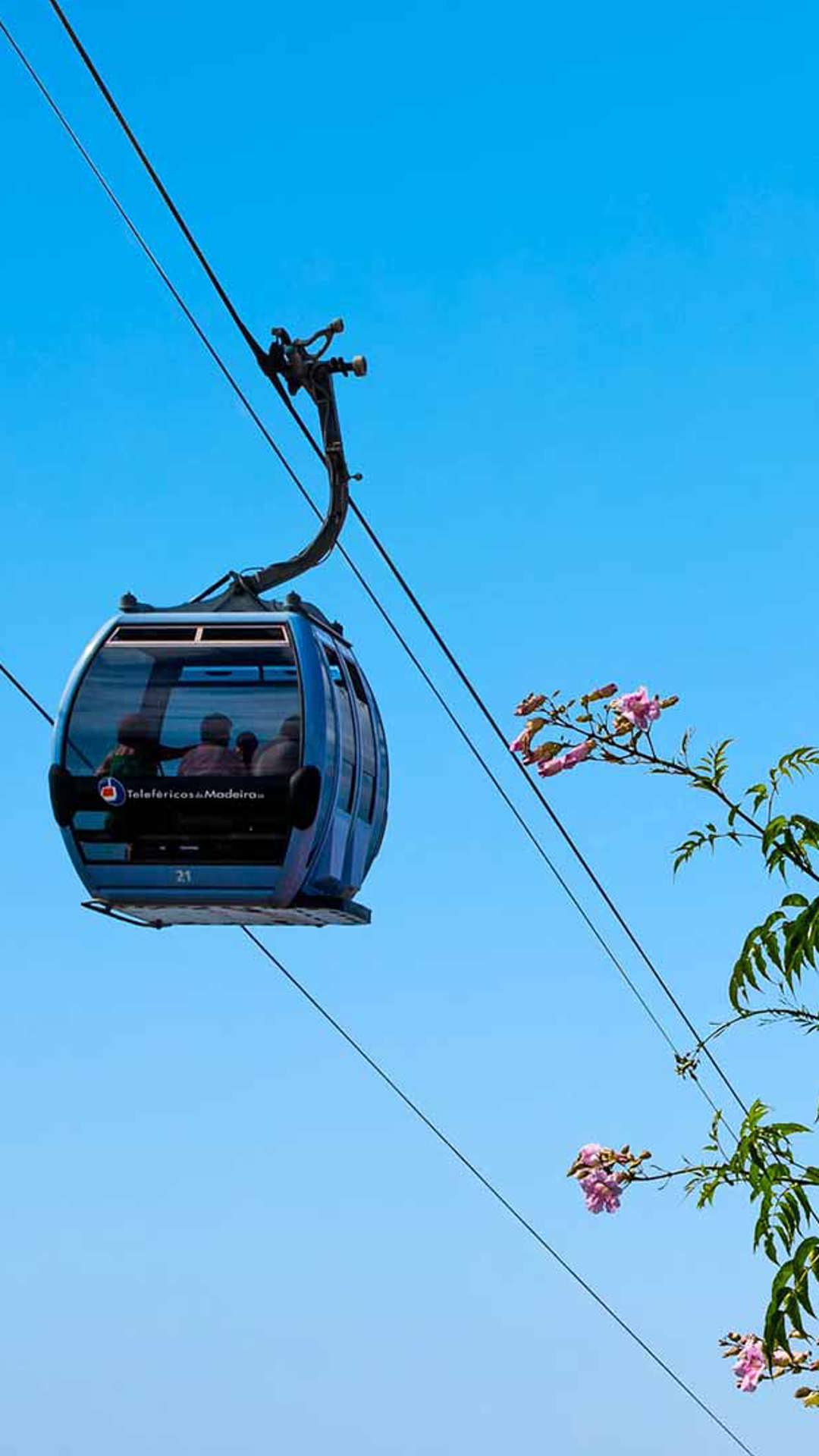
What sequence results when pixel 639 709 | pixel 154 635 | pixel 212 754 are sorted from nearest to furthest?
pixel 639 709, pixel 212 754, pixel 154 635

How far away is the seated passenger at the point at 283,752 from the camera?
13250mm

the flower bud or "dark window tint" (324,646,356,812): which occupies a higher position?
"dark window tint" (324,646,356,812)

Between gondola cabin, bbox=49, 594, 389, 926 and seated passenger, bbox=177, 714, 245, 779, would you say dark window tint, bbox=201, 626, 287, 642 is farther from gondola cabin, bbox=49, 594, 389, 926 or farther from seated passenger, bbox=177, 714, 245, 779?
seated passenger, bbox=177, 714, 245, 779

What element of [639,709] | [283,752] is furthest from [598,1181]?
[283,752]

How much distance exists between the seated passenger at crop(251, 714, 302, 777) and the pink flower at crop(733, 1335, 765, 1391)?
17.8 ft

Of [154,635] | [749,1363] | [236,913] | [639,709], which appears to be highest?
[154,635]

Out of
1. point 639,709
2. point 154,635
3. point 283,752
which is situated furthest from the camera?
point 154,635

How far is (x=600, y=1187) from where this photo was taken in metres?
8.28

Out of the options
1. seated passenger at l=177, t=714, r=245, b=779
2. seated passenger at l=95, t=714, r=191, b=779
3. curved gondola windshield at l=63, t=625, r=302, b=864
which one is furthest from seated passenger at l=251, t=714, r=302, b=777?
seated passenger at l=95, t=714, r=191, b=779

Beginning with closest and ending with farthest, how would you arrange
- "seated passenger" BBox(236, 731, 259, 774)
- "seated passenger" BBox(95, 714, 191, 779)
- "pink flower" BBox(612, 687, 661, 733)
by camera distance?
"pink flower" BBox(612, 687, 661, 733) < "seated passenger" BBox(236, 731, 259, 774) < "seated passenger" BBox(95, 714, 191, 779)

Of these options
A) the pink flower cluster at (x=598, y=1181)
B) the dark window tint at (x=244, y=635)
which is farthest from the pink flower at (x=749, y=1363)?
the dark window tint at (x=244, y=635)

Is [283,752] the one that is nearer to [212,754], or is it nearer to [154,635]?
[212,754]

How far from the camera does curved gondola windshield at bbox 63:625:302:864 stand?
1321cm

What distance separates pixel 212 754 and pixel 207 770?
0.10 m
